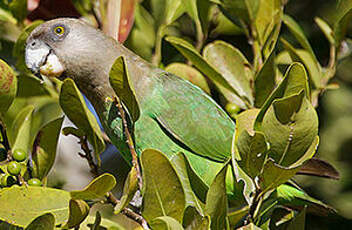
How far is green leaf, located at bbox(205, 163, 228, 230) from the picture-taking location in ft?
4.51

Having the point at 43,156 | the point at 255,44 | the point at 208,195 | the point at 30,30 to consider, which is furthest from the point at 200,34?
the point at 208,195

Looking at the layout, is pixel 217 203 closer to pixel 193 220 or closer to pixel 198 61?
pixel 193 220

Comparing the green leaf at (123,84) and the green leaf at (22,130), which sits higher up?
the green leaf at (123,84)

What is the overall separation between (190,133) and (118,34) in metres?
0.54

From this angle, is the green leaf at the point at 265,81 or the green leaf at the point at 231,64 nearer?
the green leaf at the point at 265,81

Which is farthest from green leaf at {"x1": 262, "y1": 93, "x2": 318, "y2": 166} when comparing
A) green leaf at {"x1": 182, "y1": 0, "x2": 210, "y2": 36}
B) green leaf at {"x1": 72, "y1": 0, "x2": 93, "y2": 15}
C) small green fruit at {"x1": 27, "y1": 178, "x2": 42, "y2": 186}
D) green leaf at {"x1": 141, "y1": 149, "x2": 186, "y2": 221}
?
green leaf at {"x1": 72, "y1": 0, "x2": 93, "y2": 15}

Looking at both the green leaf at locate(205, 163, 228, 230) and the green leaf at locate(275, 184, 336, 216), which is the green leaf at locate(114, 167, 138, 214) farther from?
the green leaf at locate(275, 184, 336, 216)

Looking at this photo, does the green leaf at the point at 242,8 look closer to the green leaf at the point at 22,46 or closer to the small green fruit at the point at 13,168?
the green leaf at the point at 22,46

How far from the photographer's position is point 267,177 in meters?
1.45

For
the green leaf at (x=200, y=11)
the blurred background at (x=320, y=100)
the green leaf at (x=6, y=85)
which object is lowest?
the blurred background at (x=320, y=100)

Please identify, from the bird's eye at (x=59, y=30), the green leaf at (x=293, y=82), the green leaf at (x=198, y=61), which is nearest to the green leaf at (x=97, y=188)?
the green leaf at (x=293, y=82)

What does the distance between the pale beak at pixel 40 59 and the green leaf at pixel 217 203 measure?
936 millimetres

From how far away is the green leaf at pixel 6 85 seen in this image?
62.7 inches

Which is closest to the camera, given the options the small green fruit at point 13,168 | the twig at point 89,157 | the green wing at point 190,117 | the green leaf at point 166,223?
the green leaf at point 166,223
